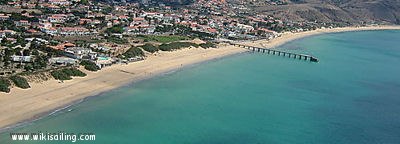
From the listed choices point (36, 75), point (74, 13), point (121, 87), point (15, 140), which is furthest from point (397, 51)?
point (15, 140)

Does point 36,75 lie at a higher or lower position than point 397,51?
higher

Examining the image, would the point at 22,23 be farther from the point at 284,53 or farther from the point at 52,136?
the point at 52,136

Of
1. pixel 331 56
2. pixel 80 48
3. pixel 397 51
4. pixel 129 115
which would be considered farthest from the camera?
pixel 397 51

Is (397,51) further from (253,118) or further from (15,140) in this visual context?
(15,140)

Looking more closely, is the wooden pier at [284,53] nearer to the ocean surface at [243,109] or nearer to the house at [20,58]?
the ocean surface at [243,109]

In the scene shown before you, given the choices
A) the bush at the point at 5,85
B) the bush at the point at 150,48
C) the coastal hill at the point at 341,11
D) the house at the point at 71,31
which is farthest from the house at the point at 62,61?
the coastal hill at the point at 341,11

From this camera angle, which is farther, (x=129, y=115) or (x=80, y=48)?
(x=80, y=48)

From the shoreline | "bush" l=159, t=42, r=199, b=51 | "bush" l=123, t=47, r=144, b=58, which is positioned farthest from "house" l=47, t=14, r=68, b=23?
the shoreline
